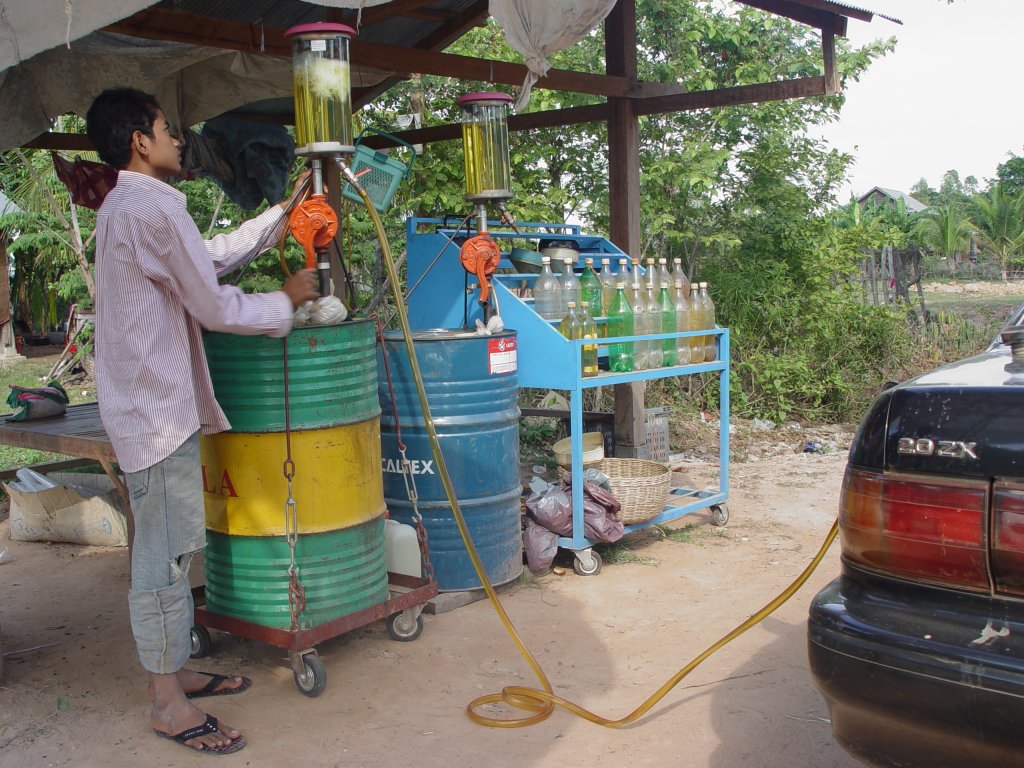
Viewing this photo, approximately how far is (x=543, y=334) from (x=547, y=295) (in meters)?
0.49

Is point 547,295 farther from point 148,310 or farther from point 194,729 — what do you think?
point 194,729

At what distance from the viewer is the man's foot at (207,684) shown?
140 inches

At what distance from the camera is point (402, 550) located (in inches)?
170

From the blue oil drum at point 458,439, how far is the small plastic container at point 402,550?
0.25 meters

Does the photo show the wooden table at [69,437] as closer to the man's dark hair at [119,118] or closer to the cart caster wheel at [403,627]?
the man's dark hair at [119,118]

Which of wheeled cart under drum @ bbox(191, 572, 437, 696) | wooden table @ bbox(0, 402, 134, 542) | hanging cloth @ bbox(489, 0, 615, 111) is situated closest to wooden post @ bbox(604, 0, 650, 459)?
hanging cloth @ bbox(489, 0, 615, 111)

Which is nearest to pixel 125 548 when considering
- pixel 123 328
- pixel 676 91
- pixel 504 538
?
pixel 504 538

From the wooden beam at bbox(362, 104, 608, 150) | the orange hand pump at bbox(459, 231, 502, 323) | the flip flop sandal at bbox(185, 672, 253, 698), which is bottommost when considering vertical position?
the flip flop sandal at bbox(185, 672, 253, 698)

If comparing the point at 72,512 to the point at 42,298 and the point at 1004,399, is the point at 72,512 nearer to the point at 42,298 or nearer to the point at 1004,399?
the point at 1004,399

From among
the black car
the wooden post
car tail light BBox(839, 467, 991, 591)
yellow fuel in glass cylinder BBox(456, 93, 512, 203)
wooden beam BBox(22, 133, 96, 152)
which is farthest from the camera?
the wooden post

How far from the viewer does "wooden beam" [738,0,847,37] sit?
5.72 m

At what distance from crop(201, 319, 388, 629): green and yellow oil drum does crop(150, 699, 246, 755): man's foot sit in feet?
1.49

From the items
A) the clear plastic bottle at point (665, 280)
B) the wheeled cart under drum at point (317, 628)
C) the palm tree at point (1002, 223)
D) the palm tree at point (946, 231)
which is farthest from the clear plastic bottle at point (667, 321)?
the palm tree at point (946, 231)

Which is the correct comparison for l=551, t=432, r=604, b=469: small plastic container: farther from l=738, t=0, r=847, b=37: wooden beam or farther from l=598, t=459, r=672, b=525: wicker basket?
l=738, t=0, r=847, b=37: wooden beam
